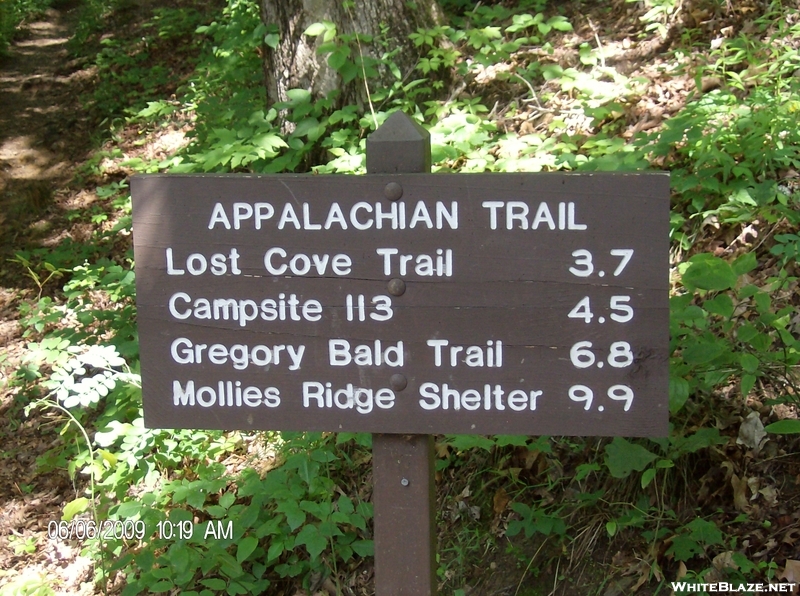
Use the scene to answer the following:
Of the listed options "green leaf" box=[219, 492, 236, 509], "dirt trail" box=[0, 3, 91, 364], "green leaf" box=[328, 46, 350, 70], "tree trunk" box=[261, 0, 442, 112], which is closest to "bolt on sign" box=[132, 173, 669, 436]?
"green leaf" box=[219, 492, 236, 509]

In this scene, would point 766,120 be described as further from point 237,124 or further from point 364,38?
point 237,124

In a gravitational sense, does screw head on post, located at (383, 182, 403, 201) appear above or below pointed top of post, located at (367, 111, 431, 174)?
below

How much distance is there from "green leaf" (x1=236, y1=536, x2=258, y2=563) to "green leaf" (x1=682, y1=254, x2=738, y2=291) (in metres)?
1.91

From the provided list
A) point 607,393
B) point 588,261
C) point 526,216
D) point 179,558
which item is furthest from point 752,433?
point 179,558

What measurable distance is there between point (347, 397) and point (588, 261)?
0.64m

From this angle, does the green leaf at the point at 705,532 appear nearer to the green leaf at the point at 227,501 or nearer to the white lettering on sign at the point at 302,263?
the white lettering on sign at the point at 302,263

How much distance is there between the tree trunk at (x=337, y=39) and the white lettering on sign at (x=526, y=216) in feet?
10.1

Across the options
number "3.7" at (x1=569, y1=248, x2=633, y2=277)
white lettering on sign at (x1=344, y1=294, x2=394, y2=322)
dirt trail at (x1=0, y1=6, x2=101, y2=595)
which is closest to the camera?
number "3.7" at (x1=569, y1=248, x2=633, y2=277)

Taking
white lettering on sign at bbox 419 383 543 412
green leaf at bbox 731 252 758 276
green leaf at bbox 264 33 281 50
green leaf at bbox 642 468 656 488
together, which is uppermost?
green leaf at bbox 264 33 281 50

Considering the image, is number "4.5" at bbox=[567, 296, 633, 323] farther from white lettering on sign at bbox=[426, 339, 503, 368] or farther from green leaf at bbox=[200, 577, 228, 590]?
green leaf at bbox=[200, 577, 228, 590]

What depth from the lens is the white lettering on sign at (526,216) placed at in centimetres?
167

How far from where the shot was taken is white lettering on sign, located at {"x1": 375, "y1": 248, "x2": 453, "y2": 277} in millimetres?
1723

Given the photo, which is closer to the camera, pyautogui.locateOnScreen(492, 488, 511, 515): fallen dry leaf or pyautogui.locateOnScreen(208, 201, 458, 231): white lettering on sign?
pyautogui.locateOnScreen(208, 201, 458, 231): white lettering on sign

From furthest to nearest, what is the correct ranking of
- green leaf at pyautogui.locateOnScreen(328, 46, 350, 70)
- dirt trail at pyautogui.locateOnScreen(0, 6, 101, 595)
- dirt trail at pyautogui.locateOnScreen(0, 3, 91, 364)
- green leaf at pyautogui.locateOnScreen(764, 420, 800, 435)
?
dirt trail at pyautogui.locateOnScreen(0, 3, 91, 364) → green leaf at pyautogui.locateOnScreen(328, 46, 350, 70) → dirt trail at pyautogui.locateOnScreen(0, 6, 101, 595) → green leaf at pyautogui.locateOnScreen(764, 420, 800, 435)
